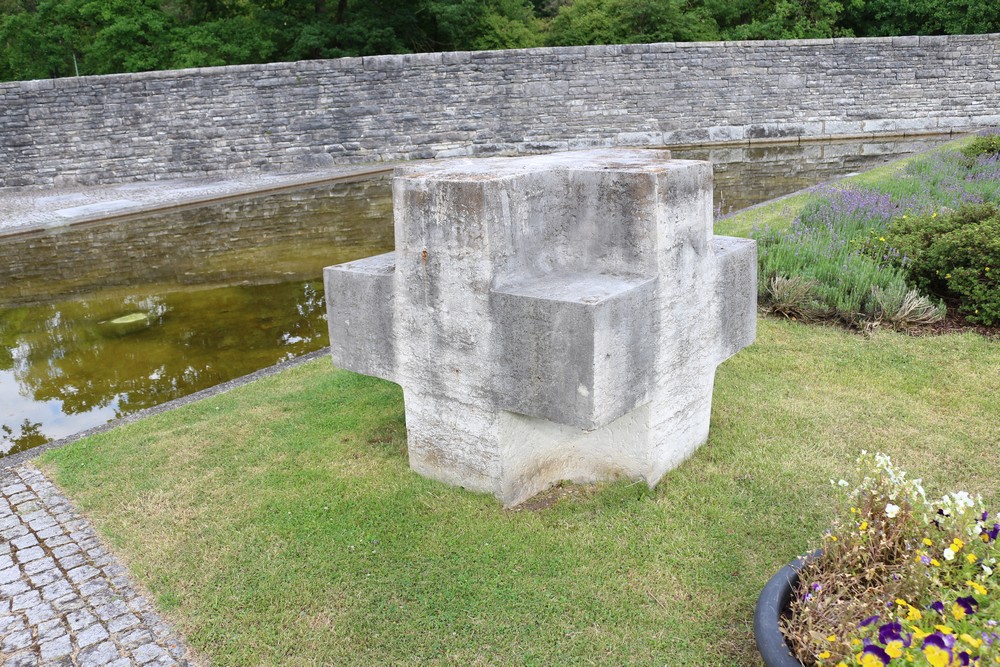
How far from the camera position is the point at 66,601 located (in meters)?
3.24

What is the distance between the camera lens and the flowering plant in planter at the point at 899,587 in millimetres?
2117

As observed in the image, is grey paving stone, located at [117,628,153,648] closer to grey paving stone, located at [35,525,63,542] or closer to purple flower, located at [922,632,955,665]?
grey paving stone, located at [35,525,63,542]

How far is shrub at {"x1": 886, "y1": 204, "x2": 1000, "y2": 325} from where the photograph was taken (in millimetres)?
5645

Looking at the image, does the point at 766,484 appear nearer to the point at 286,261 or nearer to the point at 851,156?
the point at 286,261

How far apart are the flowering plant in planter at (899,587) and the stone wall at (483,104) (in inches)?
585

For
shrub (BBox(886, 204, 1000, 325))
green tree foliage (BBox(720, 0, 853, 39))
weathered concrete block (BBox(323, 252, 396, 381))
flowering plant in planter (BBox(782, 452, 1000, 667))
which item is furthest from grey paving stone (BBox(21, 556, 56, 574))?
green tree foliage (BBox(720, 0, 853, 39))

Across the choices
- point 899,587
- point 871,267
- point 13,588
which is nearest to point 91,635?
point 13,588

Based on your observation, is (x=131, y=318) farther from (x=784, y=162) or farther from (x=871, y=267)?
(x=784, y=162)

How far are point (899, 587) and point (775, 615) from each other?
397 millimetres

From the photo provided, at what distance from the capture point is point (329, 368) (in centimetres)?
553

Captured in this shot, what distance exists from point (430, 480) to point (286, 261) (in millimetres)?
6224

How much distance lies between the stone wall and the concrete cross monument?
13.2 meters

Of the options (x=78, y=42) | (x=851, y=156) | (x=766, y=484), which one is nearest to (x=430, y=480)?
(x=766, y=484)

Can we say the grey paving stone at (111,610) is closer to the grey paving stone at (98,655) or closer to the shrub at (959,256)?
the grey paving stone at (98,655)
